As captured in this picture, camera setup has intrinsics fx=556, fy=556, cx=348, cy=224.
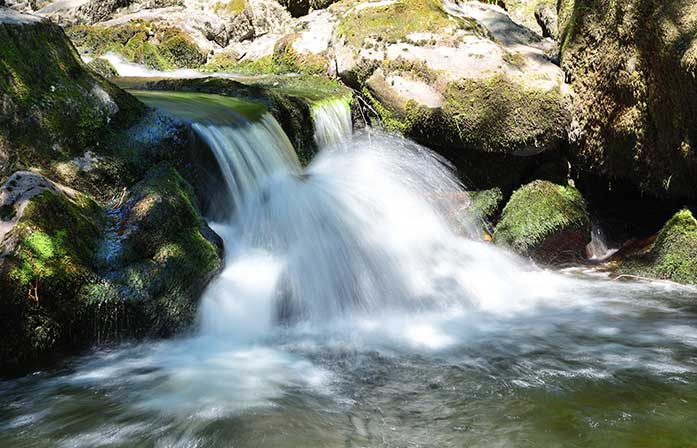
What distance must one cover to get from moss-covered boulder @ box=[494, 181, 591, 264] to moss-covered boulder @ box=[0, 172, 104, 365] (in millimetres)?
5051

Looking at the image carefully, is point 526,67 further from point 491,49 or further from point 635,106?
point 635,106

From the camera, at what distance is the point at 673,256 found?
6402mm

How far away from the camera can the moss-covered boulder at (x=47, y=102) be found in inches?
195

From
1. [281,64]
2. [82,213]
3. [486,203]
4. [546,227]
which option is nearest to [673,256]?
[546,227]

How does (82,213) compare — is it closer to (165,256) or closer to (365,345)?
(165,256)

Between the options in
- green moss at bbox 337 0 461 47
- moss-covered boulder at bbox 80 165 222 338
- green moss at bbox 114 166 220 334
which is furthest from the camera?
green moss at bbox 337 0 461 47

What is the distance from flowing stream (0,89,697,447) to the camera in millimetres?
3248

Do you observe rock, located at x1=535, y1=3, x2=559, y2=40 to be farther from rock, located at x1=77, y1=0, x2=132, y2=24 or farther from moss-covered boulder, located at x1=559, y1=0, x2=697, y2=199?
rock, located at x1=77, y1=0, x2=132, y2=24

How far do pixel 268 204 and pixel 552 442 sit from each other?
4412 millimetres

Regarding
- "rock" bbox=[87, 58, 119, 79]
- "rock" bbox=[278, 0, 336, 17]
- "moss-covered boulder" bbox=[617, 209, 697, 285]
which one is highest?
"rock" bbox=[278, 0, 336, 17]

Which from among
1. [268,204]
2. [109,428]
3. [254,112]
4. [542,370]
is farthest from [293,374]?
[254,112]

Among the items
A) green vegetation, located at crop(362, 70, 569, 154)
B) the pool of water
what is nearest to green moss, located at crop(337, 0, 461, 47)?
green vegetation, located at crop(362, 70, 569, 154)

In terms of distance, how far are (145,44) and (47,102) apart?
9.91m

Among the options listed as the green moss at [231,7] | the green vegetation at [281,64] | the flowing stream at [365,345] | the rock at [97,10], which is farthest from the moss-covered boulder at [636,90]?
the rock at [97,10]
